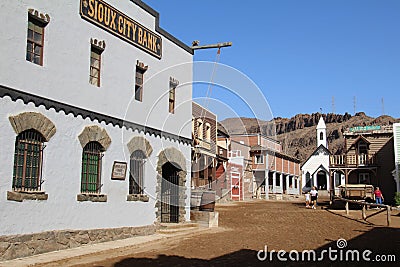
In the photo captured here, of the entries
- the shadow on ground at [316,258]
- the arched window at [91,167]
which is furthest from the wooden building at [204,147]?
the shadow on ground at [316,258]

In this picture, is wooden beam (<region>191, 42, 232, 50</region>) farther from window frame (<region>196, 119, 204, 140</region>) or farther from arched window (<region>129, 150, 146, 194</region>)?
window frame (<region>196, 119, 204, 140</region>)

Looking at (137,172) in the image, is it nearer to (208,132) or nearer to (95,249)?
(95,249)

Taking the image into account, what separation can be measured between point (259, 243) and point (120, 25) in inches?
319

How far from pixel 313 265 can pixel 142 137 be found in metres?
7.44

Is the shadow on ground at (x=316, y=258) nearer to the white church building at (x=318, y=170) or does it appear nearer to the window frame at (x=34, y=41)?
the window frame at (x=34, y=41)

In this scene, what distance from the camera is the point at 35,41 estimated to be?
1064 centimetres

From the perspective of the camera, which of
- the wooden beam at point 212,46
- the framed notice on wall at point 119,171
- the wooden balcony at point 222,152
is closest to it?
the framed notice on wall at point 119,171

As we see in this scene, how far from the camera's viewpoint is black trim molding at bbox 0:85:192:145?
992 cm

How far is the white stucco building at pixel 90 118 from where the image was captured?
10016 mm

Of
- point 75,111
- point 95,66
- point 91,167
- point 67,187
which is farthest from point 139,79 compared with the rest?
point 67,187

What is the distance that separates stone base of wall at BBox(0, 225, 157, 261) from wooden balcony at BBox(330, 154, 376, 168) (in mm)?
25402

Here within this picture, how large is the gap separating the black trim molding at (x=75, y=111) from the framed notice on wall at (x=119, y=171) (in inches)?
47.5

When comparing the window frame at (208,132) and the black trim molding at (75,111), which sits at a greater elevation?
the window frame at (208,132)

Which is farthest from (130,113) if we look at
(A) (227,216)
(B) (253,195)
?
(B) (253,195)
